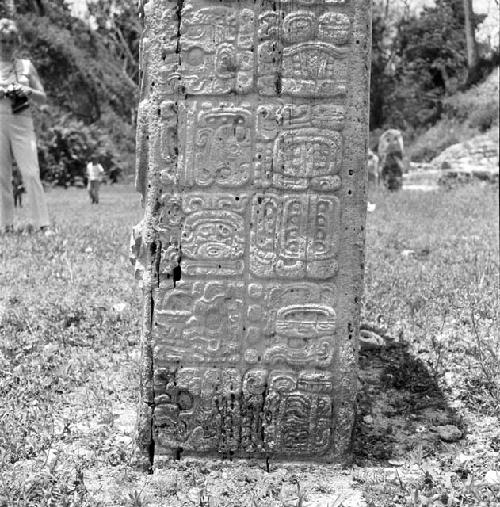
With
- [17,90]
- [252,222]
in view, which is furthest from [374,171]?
[252,222]

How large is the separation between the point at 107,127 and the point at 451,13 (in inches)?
546

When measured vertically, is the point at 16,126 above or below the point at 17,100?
below

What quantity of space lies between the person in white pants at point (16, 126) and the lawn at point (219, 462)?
0.86 m

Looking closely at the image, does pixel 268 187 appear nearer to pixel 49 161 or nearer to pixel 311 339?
pixel 311 339

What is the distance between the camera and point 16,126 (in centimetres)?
783

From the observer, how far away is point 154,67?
124 inches

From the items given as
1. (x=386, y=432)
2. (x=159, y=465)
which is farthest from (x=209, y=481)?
(x=386, y=432)

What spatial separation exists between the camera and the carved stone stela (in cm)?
478

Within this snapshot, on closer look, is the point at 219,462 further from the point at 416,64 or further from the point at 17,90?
the point at 416,64

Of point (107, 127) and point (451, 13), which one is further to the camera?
point (451, 13)

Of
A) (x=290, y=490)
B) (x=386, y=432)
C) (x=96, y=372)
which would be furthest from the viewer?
(x=96, y=372)

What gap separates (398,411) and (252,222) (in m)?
1.33

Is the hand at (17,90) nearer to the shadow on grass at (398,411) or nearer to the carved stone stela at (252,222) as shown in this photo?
the shadow on grass at (398,411)

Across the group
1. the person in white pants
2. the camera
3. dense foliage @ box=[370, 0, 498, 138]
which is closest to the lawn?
the person in white pants
